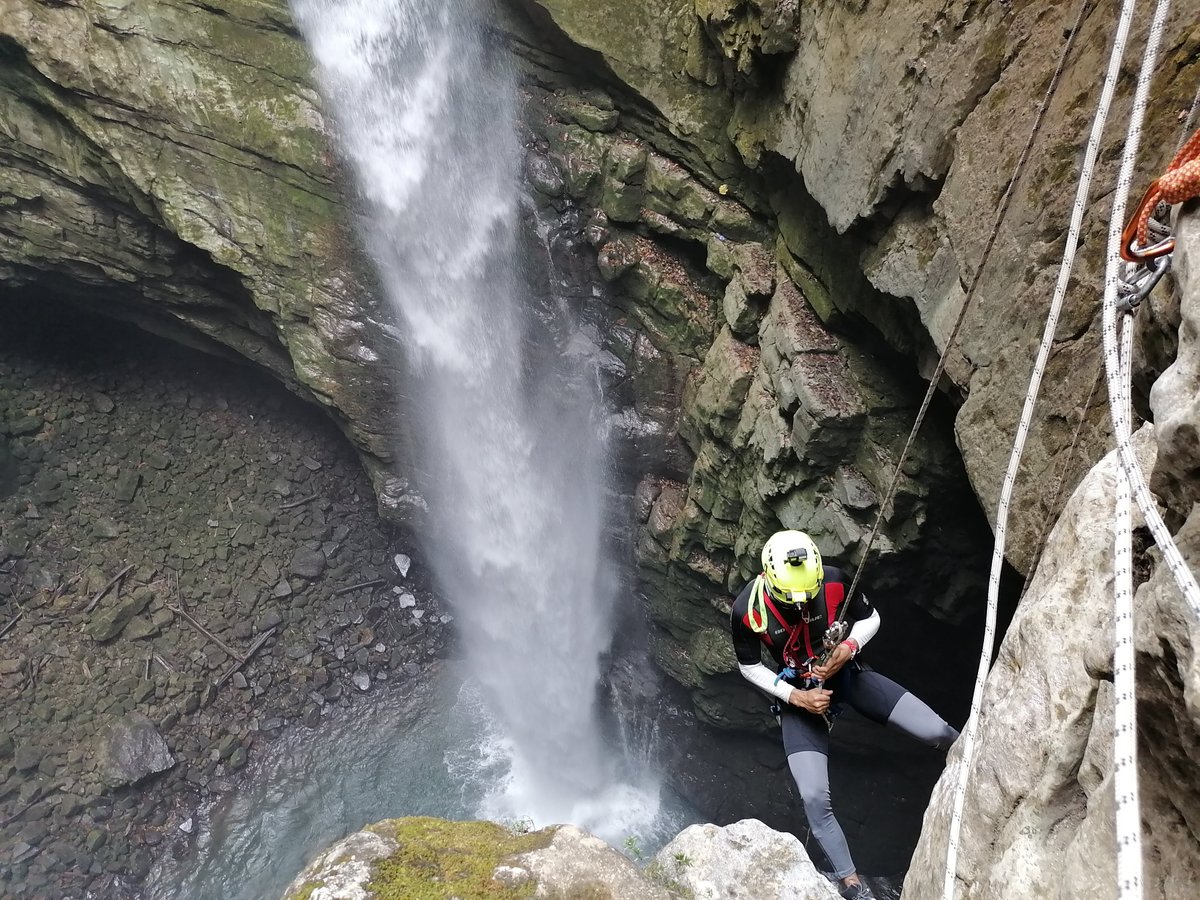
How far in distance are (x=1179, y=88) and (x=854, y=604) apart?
3.12 m

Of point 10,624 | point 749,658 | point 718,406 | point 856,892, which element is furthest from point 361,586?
point 856,892

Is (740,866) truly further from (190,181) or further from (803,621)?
(190,181)

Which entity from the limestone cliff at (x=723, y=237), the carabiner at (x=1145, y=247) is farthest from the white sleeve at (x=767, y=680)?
the carabiner at (x=1145, y=247)

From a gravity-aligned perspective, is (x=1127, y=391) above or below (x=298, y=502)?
above

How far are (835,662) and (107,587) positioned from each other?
1149cm

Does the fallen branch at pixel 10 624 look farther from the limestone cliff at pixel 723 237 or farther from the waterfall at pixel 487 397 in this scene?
the waterfall at pixel 487 397

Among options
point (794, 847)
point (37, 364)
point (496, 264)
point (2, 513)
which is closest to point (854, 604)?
point (794, 847)

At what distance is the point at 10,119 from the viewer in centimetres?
914

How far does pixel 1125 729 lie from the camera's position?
1435mm

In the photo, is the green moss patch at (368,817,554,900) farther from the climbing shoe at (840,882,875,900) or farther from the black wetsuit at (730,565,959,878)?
the climbing shoe at (840,882,875,900)

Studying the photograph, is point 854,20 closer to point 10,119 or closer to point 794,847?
point 794,847

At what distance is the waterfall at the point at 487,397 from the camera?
8695 millimetres

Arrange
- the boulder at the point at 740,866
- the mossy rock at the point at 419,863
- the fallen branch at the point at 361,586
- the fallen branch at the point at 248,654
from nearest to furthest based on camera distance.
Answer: the mossy rock at the point at 419,863 → the boulder at the point at 740,866 → the fallen branch at the point at 248,654 → the fallen branch at the point at 361,586

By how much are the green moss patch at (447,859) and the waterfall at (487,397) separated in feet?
22.1
